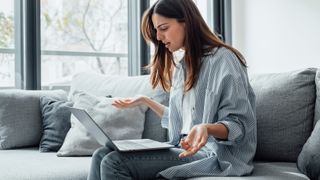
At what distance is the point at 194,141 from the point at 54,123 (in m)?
1.15

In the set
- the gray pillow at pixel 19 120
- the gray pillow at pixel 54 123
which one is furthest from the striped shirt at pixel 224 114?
the gray pillow at pixel 19 120

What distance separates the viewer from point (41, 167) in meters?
1.81

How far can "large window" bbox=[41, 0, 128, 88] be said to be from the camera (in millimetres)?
2949

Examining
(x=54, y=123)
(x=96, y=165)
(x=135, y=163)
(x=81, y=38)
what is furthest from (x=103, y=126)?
(x=81, y=38)

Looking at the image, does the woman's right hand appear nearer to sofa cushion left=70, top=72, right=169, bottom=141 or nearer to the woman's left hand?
sofa cushion left=70, top=72, right=169, bottom=141

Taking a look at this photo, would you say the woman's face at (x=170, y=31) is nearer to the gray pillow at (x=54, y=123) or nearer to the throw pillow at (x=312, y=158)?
the throw pillow at (x=312, y=158)

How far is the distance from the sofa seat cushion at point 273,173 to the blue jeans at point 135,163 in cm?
14

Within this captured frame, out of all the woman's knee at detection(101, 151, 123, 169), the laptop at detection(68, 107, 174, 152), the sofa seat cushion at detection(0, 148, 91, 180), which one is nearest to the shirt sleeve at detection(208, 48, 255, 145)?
the laptop at detection(68, 107, 174, 152)

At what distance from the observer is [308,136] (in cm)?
185

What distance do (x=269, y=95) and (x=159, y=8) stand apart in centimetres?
61

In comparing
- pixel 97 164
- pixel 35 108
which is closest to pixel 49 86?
pixel 35 108

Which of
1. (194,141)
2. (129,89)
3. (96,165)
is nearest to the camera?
(194,141)

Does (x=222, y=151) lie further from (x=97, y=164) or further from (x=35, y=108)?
(x=35, y=108)

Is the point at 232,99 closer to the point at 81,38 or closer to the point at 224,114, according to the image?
the point at 224,114
